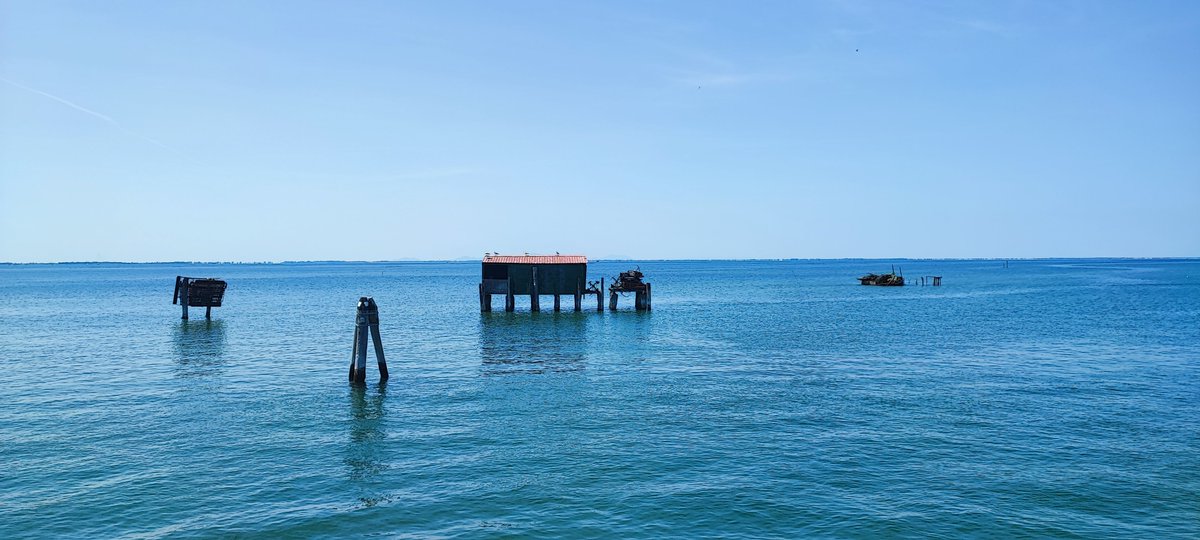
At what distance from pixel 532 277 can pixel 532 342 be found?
17741 mm

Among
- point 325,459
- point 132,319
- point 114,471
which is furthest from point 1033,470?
point 132,319

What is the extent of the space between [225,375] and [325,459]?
15.4 metres

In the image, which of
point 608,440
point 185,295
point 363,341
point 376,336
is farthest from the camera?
point 185,295

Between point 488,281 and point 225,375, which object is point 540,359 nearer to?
point 225,375

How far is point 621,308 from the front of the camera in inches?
2771

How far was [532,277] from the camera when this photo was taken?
201 ft

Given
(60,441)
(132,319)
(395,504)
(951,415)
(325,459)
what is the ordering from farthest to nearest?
(132,319)
(951,415)
(60,441)
(325,459)
(395,504)

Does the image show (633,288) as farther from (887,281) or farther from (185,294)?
(887,281)

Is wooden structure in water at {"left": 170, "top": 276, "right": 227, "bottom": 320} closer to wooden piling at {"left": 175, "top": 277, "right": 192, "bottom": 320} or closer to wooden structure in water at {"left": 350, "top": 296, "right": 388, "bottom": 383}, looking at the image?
wooden piling at {"left": 175, "top": 277, "right": 192, "bottom": 320}

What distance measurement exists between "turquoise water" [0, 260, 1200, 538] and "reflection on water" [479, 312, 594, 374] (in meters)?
0.41

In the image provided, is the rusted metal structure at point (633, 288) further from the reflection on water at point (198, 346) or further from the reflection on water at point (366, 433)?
the reflection on water at point (366, 433)

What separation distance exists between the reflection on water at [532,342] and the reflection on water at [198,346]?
1178 cm

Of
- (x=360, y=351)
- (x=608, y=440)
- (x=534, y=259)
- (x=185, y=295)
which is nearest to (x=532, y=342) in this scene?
(x=360, y=351)

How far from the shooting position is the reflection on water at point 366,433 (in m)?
17.7
